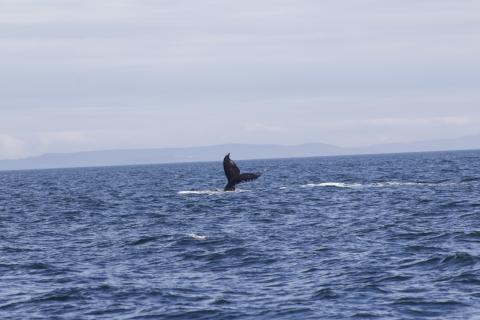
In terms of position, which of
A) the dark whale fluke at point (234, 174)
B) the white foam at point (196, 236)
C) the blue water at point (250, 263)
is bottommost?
the blue water at point (250, 263)

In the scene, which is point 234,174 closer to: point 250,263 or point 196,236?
point 196,236

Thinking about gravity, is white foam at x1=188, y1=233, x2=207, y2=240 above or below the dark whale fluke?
below

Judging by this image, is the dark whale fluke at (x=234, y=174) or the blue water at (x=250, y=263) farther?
the dark whale fluke at (x=234, y=174)

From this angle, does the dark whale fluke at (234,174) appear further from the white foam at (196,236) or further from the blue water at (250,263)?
the white foam at (196,236)

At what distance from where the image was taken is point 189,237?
33812 mm

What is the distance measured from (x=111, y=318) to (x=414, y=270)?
867cm

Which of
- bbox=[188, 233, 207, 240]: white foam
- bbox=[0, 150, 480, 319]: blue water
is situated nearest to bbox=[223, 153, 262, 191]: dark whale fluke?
bbox=[0, 150, 480, 319]: blue water

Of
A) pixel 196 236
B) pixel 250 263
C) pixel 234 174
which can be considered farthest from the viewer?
pixel 234 174

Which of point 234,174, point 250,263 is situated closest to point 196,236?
point 250,263

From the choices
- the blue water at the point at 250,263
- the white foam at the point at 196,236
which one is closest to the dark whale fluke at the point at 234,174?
the blue water at the point at 250,263

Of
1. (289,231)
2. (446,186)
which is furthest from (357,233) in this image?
(446,186)

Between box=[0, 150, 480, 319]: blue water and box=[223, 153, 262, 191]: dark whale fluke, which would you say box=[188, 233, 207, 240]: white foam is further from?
box=[223, 153, 262, 191]: dark whale fluke

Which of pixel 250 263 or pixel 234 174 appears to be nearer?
pixel 250 263

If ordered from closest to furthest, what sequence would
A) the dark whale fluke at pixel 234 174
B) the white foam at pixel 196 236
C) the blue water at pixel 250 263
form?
1. the blue water at pixel 250 263
2. the white foam at pixel 196 236
3. the dark whale fluke at pixel 234 174
